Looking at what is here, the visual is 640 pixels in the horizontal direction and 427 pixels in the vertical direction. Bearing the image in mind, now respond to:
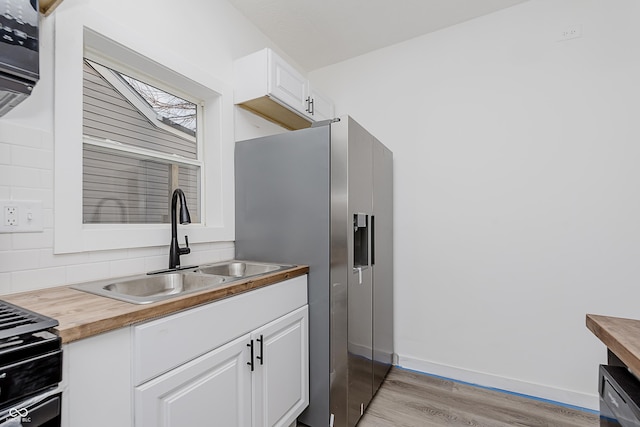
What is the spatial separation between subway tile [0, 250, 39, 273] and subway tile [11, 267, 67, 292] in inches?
0.8

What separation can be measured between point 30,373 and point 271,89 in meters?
1.81

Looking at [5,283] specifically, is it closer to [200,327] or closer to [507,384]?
[200,327]

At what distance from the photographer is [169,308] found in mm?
1025

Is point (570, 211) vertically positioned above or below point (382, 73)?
below

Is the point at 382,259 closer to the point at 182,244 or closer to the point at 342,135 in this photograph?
the point at 342,135

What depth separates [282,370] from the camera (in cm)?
156

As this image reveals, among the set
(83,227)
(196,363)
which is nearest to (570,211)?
(196,363)

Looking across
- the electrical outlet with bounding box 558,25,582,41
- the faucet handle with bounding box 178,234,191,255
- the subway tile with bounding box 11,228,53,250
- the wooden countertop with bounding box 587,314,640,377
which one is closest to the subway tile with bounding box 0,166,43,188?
the subway tile with bounding box 11,228,53,250

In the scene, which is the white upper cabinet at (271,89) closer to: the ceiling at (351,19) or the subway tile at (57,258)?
the ceiling at (351,19)

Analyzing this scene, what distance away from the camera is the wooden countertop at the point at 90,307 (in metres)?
0.81

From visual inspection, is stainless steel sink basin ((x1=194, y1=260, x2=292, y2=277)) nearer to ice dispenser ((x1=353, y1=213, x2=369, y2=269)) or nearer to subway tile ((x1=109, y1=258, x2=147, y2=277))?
subway tile ((x1=109, y1=258, x2=147, y2=277))

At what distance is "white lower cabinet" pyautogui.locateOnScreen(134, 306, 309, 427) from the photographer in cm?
101

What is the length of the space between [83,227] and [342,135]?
4.48 ft

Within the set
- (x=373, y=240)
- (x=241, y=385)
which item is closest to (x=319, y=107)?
(x=373, y=240)
